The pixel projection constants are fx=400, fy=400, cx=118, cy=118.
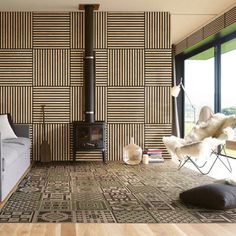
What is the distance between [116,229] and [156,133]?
14.9 feet

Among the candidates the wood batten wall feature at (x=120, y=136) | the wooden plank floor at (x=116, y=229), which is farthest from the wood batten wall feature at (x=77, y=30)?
the wooden plank floor at (x=116, y=229)

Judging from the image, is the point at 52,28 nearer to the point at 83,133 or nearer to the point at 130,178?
the point at 83,133

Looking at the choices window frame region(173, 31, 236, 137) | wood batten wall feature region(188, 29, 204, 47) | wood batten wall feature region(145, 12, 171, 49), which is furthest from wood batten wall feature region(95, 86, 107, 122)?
wood batten wall feature region(188, 29, 204, 47)

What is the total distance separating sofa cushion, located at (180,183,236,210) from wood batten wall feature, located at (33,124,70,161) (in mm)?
3774

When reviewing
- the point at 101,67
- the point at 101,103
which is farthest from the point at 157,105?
the point at 101,67

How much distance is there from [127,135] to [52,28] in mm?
2355

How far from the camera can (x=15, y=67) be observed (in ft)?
23.5

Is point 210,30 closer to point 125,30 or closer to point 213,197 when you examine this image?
point 125,30

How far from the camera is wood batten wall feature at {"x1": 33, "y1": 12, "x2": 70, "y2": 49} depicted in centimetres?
718

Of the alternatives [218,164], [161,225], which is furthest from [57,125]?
[161,225]

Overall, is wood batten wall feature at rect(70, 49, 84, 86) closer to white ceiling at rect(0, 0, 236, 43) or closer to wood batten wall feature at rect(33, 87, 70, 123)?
wood batten wall feature at rect(33, 87, 70, 123)

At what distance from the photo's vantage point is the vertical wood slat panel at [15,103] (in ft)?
23.4

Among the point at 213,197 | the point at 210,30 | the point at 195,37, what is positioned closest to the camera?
the point at 213,197

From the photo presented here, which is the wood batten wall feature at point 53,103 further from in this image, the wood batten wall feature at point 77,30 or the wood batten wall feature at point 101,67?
the wood batten wall feature at point 77,30
